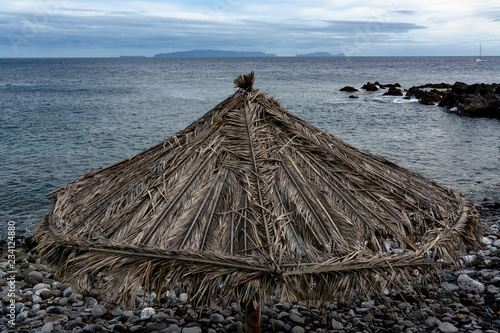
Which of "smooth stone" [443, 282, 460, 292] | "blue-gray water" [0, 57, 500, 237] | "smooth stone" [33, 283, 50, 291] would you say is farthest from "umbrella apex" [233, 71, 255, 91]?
"smooth stone" [33, 283, 50, 291]

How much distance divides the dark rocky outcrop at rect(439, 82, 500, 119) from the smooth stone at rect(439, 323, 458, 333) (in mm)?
27104

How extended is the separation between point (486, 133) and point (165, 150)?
77.1ft

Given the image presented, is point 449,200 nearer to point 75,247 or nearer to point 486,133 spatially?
point 75,247

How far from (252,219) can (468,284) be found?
4.51 metres

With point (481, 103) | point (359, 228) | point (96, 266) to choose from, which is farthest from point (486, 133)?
point (96, 266)

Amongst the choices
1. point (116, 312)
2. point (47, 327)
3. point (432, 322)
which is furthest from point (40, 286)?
point (432, 322)

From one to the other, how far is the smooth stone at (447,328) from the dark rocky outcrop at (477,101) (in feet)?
88.9

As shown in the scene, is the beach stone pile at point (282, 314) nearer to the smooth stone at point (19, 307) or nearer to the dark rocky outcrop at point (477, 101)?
the smooth stone at point (19, 307)

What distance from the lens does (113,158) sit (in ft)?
57.2

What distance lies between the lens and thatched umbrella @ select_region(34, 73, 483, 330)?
9.20 feet

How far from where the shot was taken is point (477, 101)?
92.5 ft

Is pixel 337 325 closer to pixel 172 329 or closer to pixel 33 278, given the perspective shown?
pixel 172 329

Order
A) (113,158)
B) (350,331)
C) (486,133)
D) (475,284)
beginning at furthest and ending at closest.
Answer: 1. (486,133)
2. (113,158)
3. (475,284)
4. (350,331)

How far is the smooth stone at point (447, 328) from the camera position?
15.8 ft
